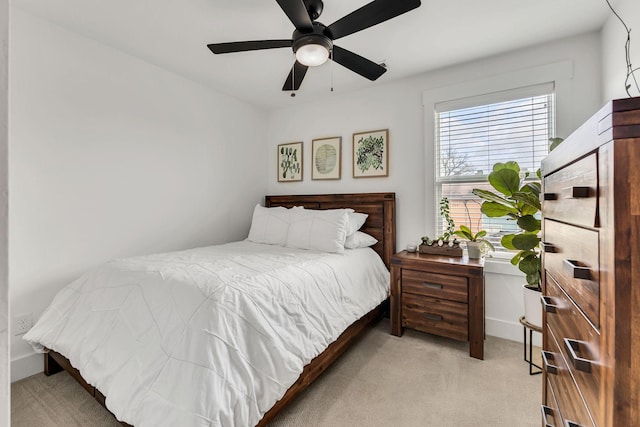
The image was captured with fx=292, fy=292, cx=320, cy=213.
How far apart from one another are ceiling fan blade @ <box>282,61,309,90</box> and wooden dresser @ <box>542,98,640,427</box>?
5.34 ft

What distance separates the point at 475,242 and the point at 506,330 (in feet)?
2.83

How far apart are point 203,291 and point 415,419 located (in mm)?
1367

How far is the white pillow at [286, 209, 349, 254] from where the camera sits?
267 cm

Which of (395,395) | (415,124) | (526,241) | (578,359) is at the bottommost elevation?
(395,395)

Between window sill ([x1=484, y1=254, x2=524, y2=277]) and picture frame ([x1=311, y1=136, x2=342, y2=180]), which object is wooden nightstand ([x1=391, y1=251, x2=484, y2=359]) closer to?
window sill ([x1=484, y1=254, x2=524, y2=277])

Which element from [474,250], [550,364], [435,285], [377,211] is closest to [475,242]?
[474,250]

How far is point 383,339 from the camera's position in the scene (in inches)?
101

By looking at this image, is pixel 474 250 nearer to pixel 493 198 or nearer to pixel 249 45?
pixel 493 198

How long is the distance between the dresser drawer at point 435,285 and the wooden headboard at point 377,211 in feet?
1.54

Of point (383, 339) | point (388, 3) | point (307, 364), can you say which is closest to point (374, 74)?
point (388, 3)

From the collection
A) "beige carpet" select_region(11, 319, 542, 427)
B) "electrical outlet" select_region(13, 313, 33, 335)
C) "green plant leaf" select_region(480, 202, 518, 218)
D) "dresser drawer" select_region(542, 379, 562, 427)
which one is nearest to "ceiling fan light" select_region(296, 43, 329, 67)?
"green plant leaf" select_region(480, 202, 518, 218)

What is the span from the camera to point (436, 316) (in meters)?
2.43

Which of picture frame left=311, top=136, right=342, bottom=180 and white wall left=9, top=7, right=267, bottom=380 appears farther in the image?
picture frame left=311, top=136, right=342, bottom=180

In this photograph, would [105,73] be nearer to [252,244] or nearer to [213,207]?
[213,207]
